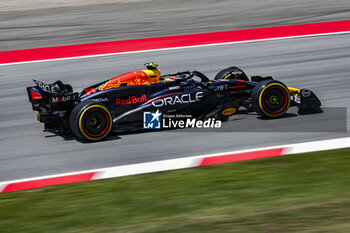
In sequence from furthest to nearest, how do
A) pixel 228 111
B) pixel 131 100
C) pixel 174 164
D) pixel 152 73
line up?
pixel 228 111 < pixel 152 73 < pixel 131 100 < pixel 174 164

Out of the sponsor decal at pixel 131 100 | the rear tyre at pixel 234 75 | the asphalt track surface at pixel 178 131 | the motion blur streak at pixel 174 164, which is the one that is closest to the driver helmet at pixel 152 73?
the sponsor decal at pixel 131 100

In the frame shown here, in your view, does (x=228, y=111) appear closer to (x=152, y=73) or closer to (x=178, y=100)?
(x=178, y=100)

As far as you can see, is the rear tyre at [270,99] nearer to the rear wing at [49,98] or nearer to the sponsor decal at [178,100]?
the sponsor decal at [178,100]

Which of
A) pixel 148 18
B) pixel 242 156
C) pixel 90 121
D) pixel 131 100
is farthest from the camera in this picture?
pixel 148 18

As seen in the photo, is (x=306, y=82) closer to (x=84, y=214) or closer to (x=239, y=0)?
(x=84, y=214)

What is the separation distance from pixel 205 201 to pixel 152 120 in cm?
319

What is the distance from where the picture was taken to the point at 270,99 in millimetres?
9805

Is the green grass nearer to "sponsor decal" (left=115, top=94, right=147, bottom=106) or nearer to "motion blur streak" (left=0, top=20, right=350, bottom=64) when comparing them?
"sponsor decal" (left=115, top=94, right=147, bottom=106)

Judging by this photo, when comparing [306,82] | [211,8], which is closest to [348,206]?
[306,82]

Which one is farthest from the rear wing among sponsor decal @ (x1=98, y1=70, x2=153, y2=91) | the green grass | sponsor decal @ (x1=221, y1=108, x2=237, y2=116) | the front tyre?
sponsor decal @ (x1=221, y1=108, x2=237, y2=116)

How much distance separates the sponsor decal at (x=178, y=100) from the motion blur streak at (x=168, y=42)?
740 cm

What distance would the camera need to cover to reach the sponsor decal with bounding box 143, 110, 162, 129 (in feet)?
30.7

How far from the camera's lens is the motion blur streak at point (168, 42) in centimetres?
1669

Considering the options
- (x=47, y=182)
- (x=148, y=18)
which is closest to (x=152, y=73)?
(x=47, y=182)
